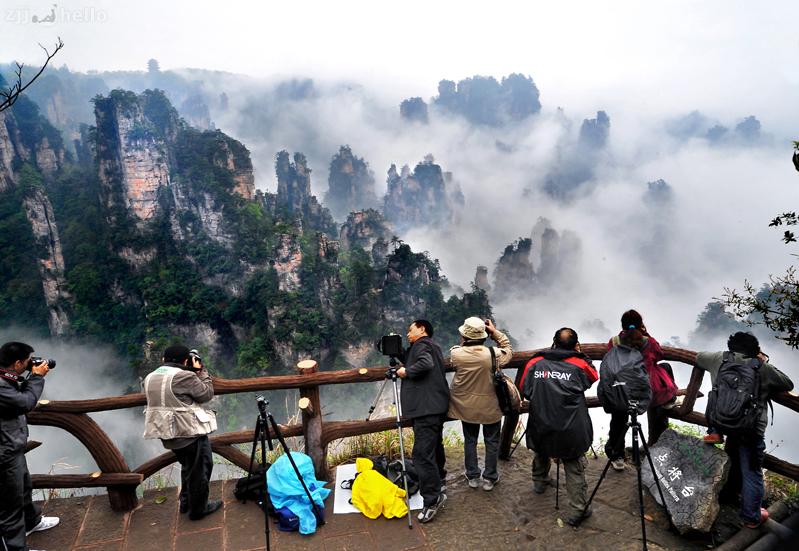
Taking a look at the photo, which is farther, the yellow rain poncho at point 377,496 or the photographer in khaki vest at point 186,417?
the yellow rain poncho at point 377,496

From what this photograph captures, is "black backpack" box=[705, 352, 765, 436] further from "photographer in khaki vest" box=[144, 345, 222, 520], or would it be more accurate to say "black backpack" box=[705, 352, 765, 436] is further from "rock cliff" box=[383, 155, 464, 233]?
"rock cliff" box=[383, 155, 464, 233]

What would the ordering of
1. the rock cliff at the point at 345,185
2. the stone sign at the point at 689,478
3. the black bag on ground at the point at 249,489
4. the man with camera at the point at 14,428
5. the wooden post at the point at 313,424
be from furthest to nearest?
the rock cliff at the point at 345,185, the wooden post at the point at 313,424, the black bag on ground at the point at 249,489, the stone sign at the point at 689,478, the man with camera at the point at 14,428

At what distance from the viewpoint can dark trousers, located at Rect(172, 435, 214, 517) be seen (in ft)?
13.3

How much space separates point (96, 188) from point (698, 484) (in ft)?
218

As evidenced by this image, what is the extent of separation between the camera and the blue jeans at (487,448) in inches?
174

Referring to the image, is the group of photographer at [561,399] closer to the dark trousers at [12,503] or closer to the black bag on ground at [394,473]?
the black bag on ground at [394,473]

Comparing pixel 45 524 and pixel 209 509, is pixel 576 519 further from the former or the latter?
pixel 45 524

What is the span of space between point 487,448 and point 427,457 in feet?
2.38

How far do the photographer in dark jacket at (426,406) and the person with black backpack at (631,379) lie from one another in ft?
4.93

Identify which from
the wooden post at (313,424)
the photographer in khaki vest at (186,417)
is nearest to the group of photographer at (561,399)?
the wooden post at (313,424)

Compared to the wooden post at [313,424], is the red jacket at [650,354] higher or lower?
higher

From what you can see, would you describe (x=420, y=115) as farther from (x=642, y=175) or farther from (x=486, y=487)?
(x=486, y=487)

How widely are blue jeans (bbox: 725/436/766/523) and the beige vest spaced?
182 inches

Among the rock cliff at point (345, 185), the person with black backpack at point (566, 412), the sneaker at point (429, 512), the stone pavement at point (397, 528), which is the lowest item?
the stone pavement at point (397, 528)
